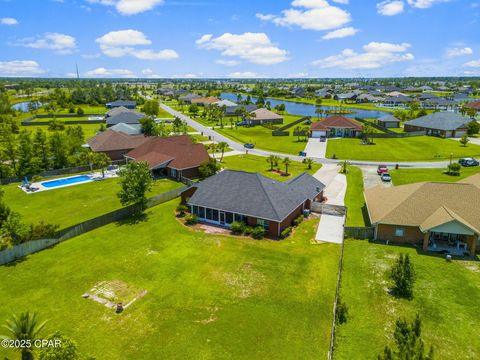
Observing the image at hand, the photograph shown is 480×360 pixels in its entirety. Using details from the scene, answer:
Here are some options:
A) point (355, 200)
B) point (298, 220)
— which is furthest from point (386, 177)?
point (298, 220)

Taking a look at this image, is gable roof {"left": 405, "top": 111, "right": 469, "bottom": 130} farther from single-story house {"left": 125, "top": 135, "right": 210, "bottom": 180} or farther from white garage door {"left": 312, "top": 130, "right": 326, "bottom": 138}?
single-story house {"left": 125, "top": 135, "right": 210, "bottom": 180}

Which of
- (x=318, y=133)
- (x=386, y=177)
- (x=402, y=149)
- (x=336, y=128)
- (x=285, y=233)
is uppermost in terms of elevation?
(x=336, y=128)

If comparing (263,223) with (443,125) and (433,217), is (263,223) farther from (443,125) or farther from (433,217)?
(443,125)

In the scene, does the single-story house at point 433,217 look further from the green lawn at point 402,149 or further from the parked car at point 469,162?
the green lawn at point 402,149

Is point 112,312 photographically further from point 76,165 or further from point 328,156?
point 328,156

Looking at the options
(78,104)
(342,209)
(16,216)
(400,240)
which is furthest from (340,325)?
(78,104)

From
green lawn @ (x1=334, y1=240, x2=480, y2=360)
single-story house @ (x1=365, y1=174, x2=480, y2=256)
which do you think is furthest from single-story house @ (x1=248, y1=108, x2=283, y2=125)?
green lawn @ (x1=334, y1=240, x2=480, y2=360)
